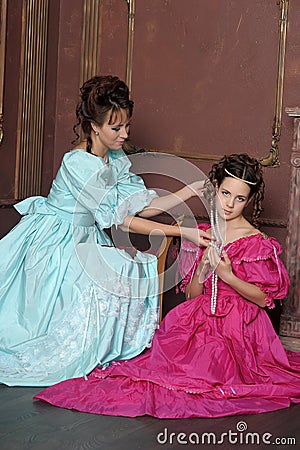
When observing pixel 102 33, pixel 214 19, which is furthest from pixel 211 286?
pixel 102 33

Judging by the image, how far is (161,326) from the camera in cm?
350

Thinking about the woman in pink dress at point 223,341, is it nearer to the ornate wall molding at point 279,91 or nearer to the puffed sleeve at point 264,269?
the puffed sleeve at point 264,269

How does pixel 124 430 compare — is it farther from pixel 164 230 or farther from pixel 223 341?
pixel 164 230

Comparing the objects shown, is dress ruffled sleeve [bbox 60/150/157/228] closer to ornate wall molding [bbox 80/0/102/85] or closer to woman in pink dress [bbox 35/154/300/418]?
woman in pink dress [bbox 35/154/300/418]

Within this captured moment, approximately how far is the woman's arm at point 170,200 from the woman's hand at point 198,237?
0.23 metres

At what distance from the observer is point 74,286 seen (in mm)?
3438

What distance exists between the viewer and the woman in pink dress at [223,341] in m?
3.08

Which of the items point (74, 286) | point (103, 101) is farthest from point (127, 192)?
point (74, 286)

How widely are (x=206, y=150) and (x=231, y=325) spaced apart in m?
1.28

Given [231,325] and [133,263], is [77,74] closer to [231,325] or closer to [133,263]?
[133,263]

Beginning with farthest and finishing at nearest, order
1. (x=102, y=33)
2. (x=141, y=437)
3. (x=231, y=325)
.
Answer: (x=102, y=33)
(x=231, y=325)
(x=141, y=437)

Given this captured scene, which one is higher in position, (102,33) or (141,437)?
(102,33)

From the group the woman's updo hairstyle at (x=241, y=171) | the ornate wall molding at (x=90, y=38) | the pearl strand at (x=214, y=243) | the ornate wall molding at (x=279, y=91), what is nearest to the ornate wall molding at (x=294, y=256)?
the ornate wall molding at (x=279, y=91)

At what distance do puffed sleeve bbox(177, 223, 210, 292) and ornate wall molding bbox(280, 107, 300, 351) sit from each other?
0.59 metres
